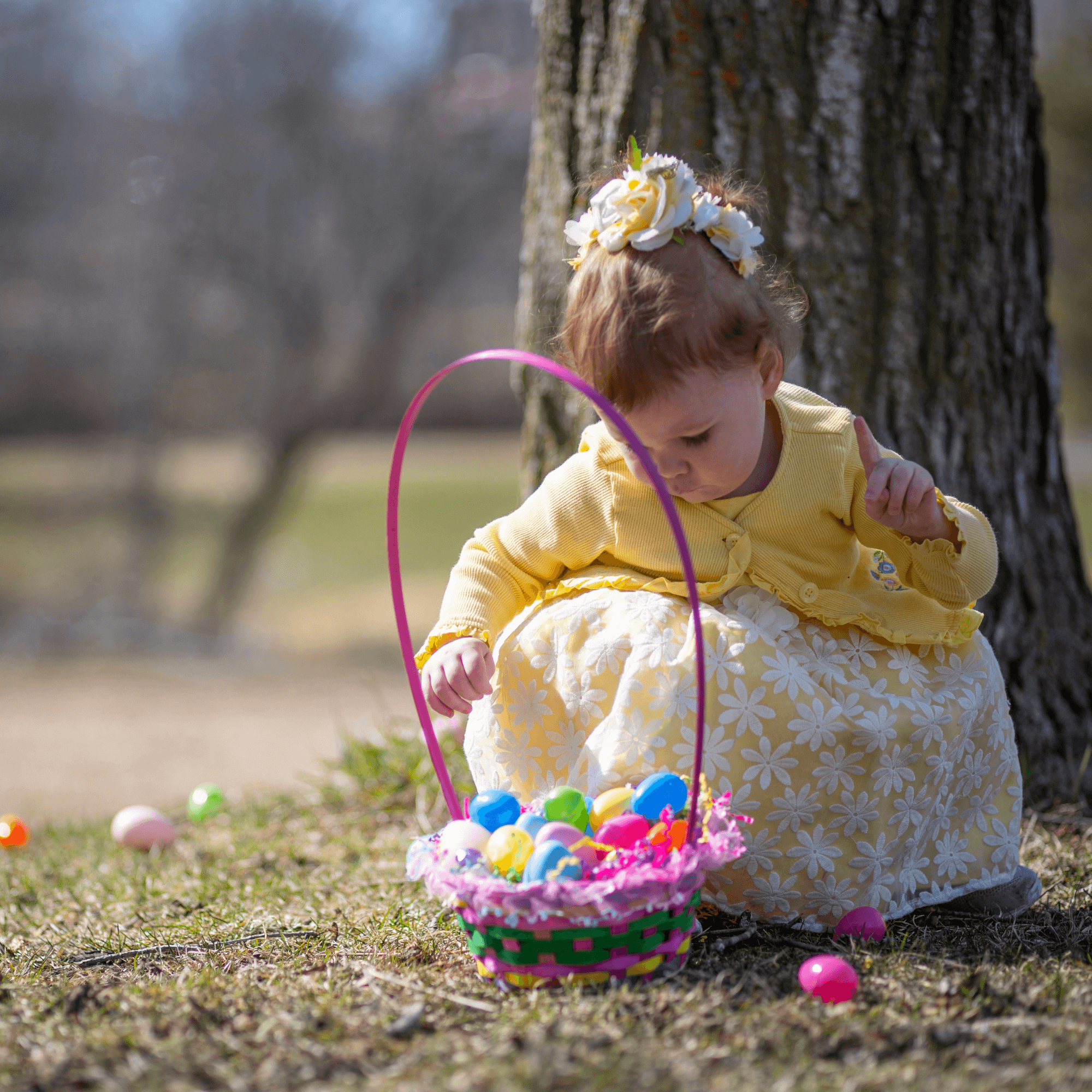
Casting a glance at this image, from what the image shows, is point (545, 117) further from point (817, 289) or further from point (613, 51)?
point (817, 289)

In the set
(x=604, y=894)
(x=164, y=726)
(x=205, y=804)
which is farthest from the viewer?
(x=164, y=726)

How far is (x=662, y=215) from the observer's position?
176cm

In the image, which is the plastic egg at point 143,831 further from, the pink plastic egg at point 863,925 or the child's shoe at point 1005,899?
the child's shoe at point 1005,899

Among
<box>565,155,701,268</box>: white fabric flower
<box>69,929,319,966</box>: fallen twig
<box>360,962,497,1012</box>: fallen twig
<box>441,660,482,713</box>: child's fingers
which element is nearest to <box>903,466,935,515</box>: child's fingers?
<box>565,155,701,268</box>: white fabric flower

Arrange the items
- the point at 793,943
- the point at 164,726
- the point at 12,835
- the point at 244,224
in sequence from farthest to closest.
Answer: the point at 244,224
the point at 164,726
the point at 12,835
the point at 793,943

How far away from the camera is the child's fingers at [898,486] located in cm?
185

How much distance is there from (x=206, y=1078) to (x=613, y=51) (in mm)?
2407

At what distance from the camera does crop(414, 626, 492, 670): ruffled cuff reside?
1.95 meters

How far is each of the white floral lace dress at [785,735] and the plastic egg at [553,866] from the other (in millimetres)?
263

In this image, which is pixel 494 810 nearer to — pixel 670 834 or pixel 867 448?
pixel 670 834

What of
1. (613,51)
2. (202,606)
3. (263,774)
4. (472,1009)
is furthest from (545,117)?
(202,606)

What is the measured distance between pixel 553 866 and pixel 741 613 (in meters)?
0.59

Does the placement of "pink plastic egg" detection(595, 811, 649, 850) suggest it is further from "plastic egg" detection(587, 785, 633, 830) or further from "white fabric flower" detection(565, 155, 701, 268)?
"white fabric flower" detection(565, 155, 701, 268)

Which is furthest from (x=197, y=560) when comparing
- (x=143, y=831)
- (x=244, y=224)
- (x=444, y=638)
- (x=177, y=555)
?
(x=444, y=638)
